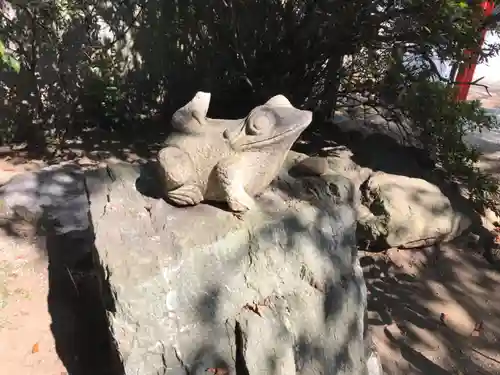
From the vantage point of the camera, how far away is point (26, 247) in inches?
152

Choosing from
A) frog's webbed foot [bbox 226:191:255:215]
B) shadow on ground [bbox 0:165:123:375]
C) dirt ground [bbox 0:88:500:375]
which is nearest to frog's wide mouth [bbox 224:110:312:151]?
frog's webbed foot [bbox 226:191:255:215]

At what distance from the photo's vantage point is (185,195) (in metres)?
2.80

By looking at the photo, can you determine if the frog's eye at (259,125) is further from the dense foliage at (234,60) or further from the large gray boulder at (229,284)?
the dense foliage at (234,60)

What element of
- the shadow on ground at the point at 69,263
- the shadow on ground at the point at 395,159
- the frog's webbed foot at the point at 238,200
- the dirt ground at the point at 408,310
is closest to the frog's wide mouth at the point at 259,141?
the frog's webbed foot at the point at 238,200

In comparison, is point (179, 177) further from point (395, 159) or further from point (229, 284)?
point (395, 159)

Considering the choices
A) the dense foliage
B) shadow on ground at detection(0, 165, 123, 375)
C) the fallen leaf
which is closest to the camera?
the fallen leaf

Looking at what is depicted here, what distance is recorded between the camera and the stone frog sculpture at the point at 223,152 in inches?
107

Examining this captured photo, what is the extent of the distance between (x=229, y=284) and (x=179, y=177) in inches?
24.3

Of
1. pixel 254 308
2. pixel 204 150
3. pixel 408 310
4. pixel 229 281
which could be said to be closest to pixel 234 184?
pixel 204 150

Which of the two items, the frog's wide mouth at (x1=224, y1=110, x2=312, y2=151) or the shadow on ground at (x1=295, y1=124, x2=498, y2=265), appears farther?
the shadow on ground at (x1=295, y1=124, x2=498, y2=265)

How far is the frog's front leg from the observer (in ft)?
8.89

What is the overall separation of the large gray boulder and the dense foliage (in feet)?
7.50

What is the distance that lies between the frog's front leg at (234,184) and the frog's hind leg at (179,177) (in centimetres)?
16

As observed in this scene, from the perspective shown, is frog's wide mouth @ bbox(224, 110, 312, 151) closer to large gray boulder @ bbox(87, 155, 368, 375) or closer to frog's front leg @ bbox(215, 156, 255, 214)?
frog's front leg @ bbox(215, 156, 255, 214)
